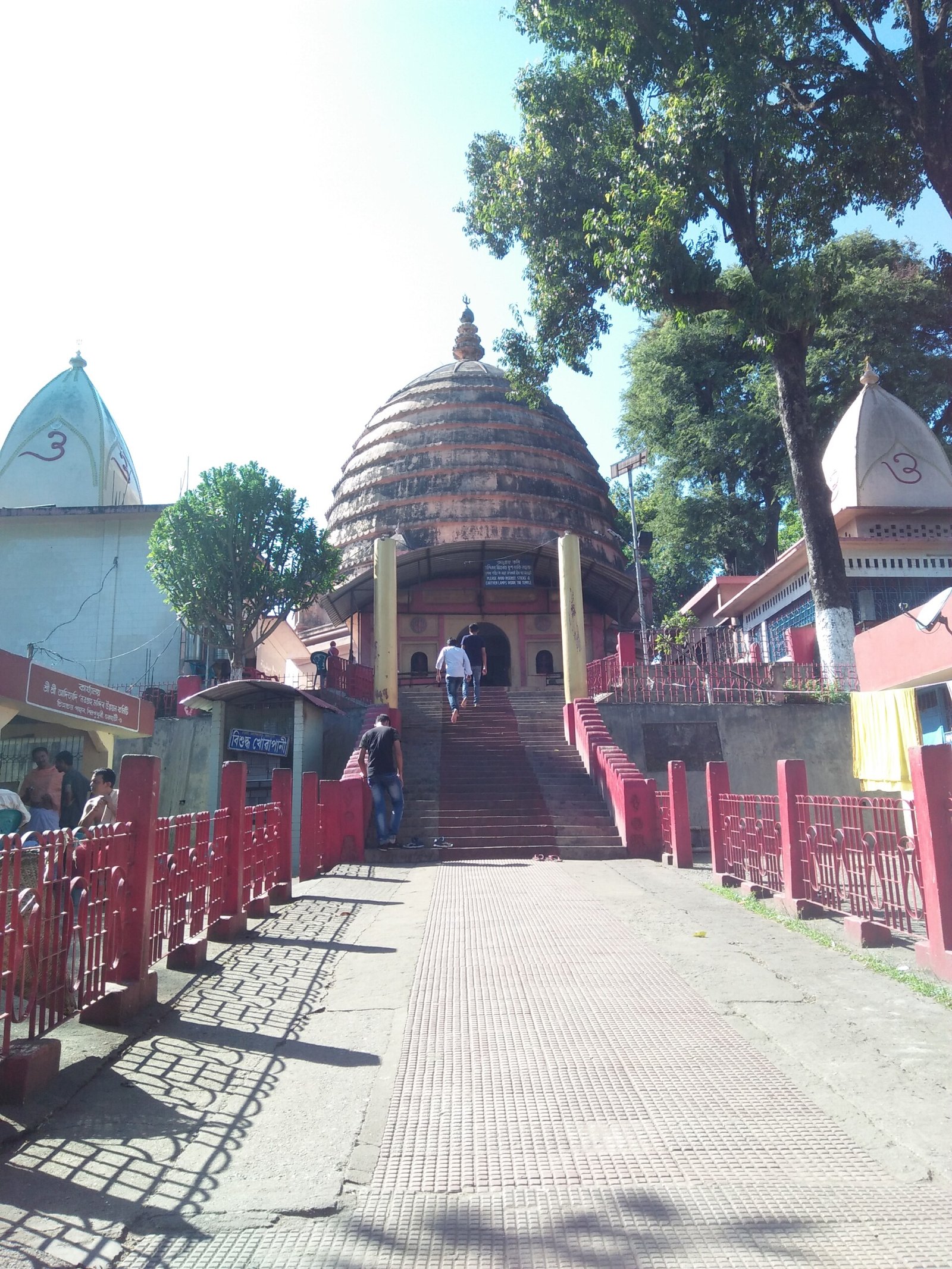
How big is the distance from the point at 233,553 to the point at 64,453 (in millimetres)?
13493

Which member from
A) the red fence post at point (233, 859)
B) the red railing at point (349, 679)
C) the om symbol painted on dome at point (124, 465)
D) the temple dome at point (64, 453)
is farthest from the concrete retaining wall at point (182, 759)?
the om symbol painted on dome at point (124, 465)

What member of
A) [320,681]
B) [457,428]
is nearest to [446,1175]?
[320,681]

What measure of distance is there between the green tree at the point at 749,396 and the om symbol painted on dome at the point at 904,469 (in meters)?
5.20

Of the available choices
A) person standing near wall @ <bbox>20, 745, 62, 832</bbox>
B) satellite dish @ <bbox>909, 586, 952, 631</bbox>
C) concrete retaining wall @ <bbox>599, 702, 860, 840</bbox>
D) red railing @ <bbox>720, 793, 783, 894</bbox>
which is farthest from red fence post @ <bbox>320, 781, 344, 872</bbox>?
satellite dish @ <bbox>909, 586, 952, 631</bbox>

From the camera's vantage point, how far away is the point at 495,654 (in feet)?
81.3

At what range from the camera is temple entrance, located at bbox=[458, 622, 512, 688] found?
24.5m

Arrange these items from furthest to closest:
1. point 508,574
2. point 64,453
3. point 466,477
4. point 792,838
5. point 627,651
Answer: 1. point 64,453
2. point 466,477
3. point 508,574
4. point 627,651
5. point 792,838

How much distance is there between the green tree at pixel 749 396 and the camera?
24094 millimetres

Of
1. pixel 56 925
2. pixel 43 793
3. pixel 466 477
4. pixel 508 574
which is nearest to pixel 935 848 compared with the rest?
pixel 56 925

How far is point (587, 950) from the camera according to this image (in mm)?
5617

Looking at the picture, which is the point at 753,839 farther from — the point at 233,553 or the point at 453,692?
the point at 233,553

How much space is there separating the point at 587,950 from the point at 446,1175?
9.78 ft

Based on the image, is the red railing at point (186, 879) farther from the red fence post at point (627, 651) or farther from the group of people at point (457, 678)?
the red fence post at point (627, 651)

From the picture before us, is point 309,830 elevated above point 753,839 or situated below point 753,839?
above
